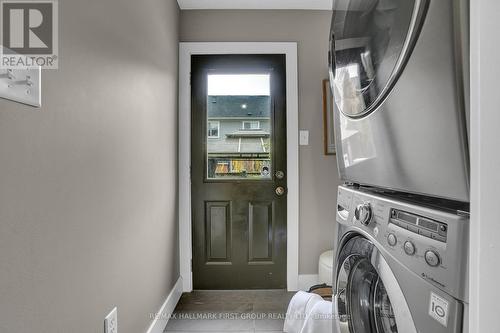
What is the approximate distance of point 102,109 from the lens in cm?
106

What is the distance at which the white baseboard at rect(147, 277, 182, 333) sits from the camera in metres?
1.61

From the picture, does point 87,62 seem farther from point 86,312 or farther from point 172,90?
point 172,90

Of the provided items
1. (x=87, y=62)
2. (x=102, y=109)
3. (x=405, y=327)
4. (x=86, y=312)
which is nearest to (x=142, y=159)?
(x=102, y=109)

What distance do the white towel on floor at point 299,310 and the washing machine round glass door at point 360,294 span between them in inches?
20.8

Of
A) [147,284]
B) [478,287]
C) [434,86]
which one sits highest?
[434,86]

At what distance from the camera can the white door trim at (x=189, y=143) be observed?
2.28 metres

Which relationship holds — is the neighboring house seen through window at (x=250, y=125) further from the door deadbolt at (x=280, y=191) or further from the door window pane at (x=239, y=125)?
the door deadbolt at (x=280, y=191)

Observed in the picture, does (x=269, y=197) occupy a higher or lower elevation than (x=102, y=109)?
lower

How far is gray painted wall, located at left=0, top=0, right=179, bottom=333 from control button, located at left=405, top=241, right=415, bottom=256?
3.07 feet

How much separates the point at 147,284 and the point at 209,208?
88 centimetres

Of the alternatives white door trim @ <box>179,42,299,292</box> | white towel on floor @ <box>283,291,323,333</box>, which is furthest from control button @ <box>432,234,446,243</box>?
white door trim @ <box>179,42,299,292</box>

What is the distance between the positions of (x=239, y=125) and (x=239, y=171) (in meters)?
0.41

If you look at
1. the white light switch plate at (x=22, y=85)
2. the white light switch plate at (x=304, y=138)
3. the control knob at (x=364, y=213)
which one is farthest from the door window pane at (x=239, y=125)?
the white light switch plate at (x=22, y=85)

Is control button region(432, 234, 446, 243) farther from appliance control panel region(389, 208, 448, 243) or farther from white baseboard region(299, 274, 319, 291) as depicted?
white baseboard region(299, 274, 319, 291)
